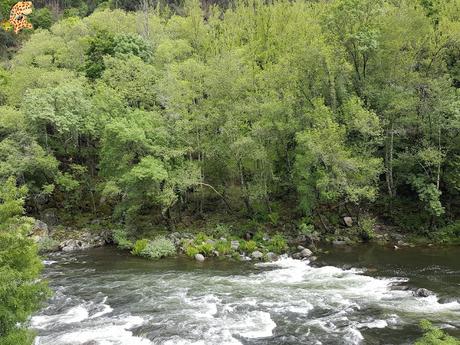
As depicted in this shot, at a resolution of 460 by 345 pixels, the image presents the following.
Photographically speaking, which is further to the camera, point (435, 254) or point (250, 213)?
point (250, 213)

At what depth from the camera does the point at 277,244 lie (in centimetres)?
3531

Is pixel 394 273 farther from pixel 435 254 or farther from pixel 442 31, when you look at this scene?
pixel 442 31

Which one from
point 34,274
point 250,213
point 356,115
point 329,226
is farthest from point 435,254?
point 34,274

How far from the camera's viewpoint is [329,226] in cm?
3822

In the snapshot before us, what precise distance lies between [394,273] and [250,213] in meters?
14.8

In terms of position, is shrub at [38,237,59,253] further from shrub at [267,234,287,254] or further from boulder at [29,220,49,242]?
shrub at [267,234,287,254]

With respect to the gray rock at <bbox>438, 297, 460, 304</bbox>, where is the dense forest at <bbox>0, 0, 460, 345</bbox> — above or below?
above

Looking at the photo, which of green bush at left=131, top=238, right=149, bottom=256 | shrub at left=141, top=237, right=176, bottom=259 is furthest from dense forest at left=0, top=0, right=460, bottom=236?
green bush at left=131, top=238, right=149, bottom=256

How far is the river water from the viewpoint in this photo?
19.8 m

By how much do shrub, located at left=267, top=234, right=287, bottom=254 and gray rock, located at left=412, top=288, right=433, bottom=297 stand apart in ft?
38.8

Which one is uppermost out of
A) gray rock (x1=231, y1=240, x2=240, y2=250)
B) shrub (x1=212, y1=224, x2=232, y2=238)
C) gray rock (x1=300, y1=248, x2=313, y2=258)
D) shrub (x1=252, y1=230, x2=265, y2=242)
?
shrub (x1=212, y1=224, x2=232, y2=238)

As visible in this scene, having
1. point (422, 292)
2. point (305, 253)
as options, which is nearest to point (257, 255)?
point (305, 253)

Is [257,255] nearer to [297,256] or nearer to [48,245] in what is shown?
[297,256]

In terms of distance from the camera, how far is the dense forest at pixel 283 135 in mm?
35844
